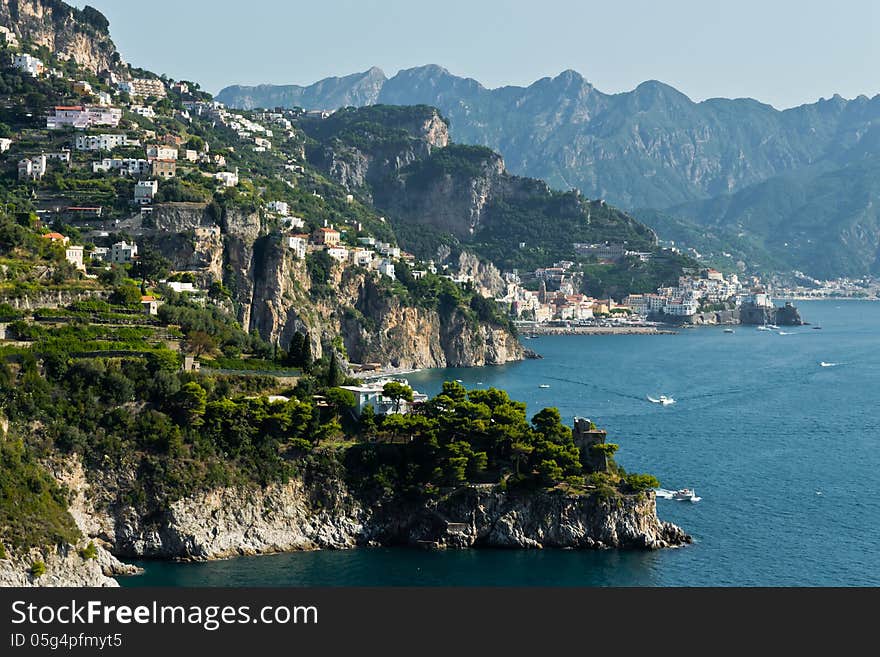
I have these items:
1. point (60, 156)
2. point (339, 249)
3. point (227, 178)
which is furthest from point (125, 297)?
point (339, 249)

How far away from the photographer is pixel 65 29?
110062 mm

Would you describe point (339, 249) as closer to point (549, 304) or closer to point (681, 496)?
point (549, 304)

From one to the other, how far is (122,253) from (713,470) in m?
32.3

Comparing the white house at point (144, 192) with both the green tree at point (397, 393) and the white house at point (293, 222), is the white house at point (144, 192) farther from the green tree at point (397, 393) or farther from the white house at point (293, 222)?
the green tree at point (397, 393)

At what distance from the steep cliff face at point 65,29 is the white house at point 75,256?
54.2 metres

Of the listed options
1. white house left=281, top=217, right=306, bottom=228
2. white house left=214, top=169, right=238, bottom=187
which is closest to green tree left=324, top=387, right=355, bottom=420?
white house left=214, top=169, right=238, bottom=187

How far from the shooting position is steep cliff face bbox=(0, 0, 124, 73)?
10744 cm

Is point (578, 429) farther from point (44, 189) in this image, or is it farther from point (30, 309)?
point (44, 189)

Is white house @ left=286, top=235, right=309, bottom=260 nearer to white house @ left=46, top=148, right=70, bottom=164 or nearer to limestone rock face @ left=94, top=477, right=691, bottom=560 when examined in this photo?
white house @ left=46, top=148, right=70, bottom=164

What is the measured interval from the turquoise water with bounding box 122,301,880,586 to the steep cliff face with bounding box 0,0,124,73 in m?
42.0

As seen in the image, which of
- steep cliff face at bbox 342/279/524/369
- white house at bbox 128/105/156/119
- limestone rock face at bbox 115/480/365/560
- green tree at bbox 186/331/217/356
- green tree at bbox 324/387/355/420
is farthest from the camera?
white house at bbox 128/105/156/119

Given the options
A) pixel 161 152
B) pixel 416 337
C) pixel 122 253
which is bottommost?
pixel 416 337

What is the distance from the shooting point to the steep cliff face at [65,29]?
107 meters

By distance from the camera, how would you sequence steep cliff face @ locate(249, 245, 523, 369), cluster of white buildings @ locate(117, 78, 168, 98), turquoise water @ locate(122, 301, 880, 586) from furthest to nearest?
cluster of white buildings @ locate(117, 78, 168, 98), steep cliff face @ locate(249, 245, 523, 369), turquoise water @ locate(122, 301, 880, 586)
